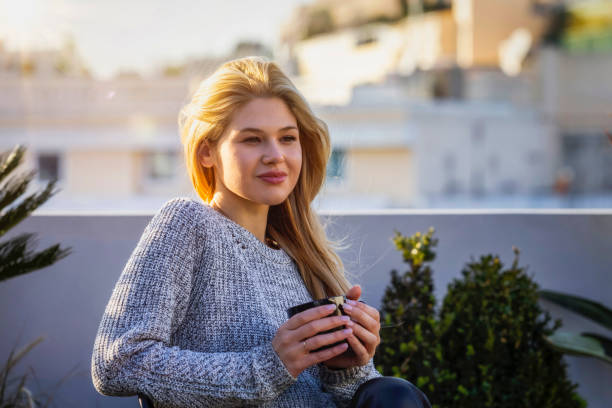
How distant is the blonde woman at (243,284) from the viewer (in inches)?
64.9

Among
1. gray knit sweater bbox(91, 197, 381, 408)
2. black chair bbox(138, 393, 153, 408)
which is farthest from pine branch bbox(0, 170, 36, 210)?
black chair bbox(138, 393, 153, 408)

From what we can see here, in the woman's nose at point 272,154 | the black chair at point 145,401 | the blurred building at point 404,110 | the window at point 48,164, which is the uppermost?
the blurred building at point 404,110

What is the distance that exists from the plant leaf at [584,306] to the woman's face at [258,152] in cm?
176

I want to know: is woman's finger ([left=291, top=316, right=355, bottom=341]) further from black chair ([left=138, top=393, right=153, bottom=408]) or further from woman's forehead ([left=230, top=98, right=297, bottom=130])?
woman's forehead ([left=230, top=98, right=297, bottom=130])

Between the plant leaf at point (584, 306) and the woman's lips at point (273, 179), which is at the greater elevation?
the woman's lips at point (273, 179)

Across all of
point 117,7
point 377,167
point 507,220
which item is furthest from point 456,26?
point 507,220

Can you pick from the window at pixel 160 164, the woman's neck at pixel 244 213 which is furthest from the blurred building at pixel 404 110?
the woman's neck at pixel 244 213

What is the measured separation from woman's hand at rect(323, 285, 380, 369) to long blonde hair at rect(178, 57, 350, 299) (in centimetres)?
35

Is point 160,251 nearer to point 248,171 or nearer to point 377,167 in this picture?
point 248,171

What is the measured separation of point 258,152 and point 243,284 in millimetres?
373

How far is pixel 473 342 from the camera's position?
9.61 ft

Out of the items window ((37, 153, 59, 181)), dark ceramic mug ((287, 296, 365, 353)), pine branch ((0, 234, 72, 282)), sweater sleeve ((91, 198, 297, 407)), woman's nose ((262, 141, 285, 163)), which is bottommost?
sweater sleeve ((91, 198, 297, 407))

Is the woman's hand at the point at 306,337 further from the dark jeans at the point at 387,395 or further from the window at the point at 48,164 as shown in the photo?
A: the window at the point at 48,164

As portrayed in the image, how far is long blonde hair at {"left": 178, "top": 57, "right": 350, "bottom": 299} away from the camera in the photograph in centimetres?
198
